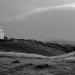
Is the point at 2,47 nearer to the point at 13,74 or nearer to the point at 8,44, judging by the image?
the point at 8,44

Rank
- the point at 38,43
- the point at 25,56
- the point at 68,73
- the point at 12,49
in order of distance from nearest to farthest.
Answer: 1. the point at 68,73
2. the point at 25,56
3. the point at 12,49
4. the point at 38,43

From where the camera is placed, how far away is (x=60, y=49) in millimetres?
19094

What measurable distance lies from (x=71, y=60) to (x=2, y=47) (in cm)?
624

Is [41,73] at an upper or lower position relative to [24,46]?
lower

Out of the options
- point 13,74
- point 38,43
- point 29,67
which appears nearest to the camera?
point 13,74

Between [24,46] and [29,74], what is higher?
[24,46]

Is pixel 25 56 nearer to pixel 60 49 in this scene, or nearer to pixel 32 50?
pixel 32 50

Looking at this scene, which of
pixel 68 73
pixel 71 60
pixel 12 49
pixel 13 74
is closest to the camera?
pixel 13 74

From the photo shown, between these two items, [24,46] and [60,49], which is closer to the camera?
[24,46]

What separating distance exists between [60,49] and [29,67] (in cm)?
953

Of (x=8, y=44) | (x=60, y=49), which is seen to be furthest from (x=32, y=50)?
(x=60, y=49)

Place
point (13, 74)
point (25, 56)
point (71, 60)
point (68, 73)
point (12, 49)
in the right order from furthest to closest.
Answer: point (12, 49)
point (25, 56)
point (71, 60)
point (68, 73)
point (13, 74)

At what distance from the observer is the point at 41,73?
862 centimetres

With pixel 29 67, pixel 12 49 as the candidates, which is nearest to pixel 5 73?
pixel 29 67
